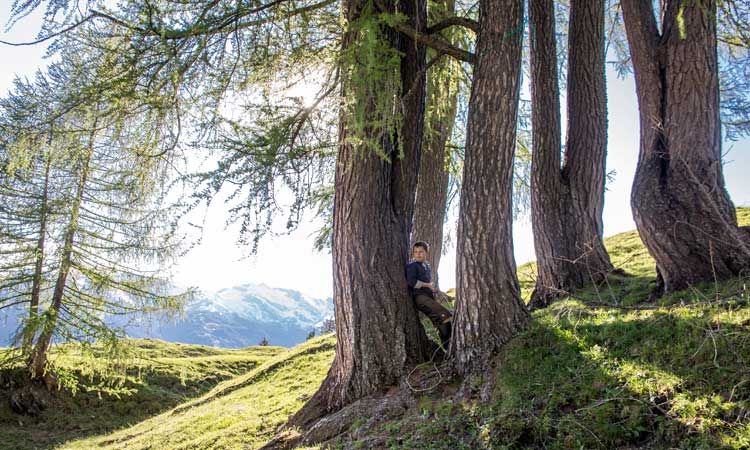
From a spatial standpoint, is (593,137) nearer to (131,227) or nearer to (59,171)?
(131,227)

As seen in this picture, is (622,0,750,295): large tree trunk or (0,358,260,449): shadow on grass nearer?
(622,0,750,295): large tree trunk

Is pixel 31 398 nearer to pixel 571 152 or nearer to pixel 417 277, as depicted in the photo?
pixel 417 277

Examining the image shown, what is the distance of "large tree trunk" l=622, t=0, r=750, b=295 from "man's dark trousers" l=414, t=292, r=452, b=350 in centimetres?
233

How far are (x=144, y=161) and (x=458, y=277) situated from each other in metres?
4.43

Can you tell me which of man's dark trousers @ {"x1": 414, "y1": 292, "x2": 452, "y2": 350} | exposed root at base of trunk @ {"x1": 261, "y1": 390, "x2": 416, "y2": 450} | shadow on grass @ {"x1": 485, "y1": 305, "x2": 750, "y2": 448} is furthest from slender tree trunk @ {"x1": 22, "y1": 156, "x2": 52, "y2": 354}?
shadow on grass @ {"x1": 485, "y1": 305, "x2": 750, "y2": 448}

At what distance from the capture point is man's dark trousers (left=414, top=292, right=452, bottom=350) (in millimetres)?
5496

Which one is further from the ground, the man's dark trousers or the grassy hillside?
the man's dark trousers

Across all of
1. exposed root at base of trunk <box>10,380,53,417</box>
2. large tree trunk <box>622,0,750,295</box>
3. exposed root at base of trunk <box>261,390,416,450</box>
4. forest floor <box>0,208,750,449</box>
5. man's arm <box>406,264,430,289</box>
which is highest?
large tree trunk <box>622,0,750,295</box>

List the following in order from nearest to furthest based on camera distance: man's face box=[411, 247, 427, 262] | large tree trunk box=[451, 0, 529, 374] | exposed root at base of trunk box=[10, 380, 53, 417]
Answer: large tree trunk box=[451, 0, 529, 374], man's face box=[411, 247, 427, 262], exposed root at base of trunk box=[10, 380, 53, 417]

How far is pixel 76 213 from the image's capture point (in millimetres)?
13492

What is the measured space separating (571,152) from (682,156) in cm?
274

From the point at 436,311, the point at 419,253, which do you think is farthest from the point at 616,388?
the point at 419,253

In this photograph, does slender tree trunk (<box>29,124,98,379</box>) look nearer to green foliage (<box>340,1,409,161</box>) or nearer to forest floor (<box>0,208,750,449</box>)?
forest floor (<box>0,208,750,449</box>)

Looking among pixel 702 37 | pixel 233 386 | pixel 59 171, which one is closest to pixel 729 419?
pixel 702 37
